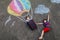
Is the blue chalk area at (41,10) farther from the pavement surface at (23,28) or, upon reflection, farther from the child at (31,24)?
the child at (31,24)

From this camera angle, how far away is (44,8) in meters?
4.05

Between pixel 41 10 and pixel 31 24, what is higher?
pixel 41 10

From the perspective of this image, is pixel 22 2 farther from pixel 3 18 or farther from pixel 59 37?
pixel 59 37

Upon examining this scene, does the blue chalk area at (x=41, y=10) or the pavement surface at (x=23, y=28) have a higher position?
the blue chalk area at (x=41, y=10)

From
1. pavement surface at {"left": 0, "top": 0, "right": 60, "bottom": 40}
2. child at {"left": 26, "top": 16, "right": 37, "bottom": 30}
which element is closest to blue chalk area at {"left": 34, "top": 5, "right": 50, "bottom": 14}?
pavement surface at {"left": 0, "top": 0, "right": 60, "bottom": 40}

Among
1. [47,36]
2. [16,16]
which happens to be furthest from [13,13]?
[47,36]

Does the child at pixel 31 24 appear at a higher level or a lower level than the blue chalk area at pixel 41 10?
lower

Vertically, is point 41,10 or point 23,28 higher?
point 41,10

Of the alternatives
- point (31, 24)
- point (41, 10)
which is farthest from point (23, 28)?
point (41, 10)

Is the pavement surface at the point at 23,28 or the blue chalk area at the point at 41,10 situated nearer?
the pavement surface at the point at 23,28

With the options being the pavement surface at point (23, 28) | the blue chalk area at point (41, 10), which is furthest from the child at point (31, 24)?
the blue chalk area at point (41, 10)

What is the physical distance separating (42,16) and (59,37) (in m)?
0.46

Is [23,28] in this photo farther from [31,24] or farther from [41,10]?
[41,10]

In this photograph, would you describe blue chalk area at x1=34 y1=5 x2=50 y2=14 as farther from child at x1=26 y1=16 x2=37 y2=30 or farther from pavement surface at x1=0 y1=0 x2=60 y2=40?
child at x1=26 y1=16 x2=37 y2=30
